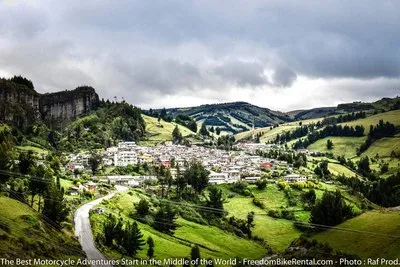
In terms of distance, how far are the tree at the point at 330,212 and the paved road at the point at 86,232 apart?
5555 cm

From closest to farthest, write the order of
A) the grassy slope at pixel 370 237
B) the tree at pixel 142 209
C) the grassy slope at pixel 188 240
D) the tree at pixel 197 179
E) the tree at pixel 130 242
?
the tree at pixel 130 242 → the grassy slope at pixel 370 237 → the grassy slope at pixel 188 240 → the tree at pixel 142 209 → the tree at pixel 197 179

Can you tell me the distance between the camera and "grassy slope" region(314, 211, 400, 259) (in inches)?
3164

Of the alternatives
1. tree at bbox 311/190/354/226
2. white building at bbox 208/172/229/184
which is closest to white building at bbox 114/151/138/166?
white building at bbox 208/172/229/184

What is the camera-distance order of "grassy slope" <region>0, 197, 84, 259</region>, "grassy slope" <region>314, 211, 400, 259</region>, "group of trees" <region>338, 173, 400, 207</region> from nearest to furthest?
"grassy slope" <region>0, 197, 84, 259</region>, "grassy slope" <region>314, 211, 400, 259</region>, "group of trees" <region>338, 173, 400, 207</region>

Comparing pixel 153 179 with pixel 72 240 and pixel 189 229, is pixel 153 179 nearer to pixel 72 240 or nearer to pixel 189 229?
pixel 189 229

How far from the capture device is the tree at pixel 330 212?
118 metres

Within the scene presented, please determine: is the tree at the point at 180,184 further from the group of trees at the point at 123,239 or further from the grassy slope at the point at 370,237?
the group of trees at the point at 123,239

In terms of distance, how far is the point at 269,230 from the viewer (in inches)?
4828

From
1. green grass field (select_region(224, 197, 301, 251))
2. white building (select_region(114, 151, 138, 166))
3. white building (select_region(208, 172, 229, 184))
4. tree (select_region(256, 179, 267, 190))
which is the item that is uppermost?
white building (select_region(114, 151, 138, 166))

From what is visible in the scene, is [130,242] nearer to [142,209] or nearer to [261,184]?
[142,209]

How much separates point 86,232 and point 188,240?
26564 mm

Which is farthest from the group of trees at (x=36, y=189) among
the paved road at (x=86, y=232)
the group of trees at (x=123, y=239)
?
the group of trees at (x=123, y=239)

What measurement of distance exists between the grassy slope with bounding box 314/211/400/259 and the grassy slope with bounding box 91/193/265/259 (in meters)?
17.3

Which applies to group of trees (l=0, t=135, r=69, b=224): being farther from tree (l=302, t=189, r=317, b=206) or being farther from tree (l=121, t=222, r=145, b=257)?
tree (l=302, t=189, r=317, b=206)
